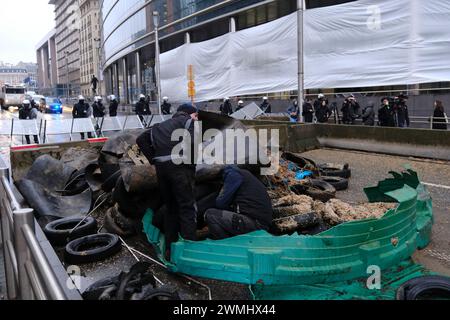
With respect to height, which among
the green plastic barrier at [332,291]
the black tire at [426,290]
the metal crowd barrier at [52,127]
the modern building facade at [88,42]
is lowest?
the green plastic barrier at [332,291]

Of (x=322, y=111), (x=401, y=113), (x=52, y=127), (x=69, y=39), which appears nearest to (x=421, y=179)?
(x=401, y=113)

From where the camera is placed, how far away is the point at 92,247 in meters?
5.64

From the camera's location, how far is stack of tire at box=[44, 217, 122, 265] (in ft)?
16.7

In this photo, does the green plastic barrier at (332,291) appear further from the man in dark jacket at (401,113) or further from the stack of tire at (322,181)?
the man in dark jacket at (401,113)

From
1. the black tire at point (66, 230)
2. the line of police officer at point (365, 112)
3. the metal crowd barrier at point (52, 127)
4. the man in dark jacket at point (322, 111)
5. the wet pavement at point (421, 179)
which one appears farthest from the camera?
the man in dark jacket at point (322, 111)

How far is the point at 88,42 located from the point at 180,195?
13695 centimetres

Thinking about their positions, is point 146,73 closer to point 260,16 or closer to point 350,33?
point 260,16

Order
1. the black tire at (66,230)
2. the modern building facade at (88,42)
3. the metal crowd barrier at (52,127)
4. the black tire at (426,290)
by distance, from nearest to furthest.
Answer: the black tire at (426,290)
the black tire at (66,230)
the metal crowd barrier at (52,127)
the modern building facade at (88,42)

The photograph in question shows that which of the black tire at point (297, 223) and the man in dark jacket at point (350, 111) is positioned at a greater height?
the man in dark jacket at point (350, 111)

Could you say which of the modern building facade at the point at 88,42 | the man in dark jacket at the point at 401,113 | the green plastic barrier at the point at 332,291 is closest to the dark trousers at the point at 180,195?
the green plastic barrier at the point at 332,291

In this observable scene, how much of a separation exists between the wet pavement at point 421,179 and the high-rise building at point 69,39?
125 m

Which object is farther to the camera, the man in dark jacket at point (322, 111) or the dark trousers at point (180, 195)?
the man in dark jacket at point (322, 111)

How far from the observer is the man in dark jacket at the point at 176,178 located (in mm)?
4590

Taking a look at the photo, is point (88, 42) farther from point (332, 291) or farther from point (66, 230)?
point (332, 291)
